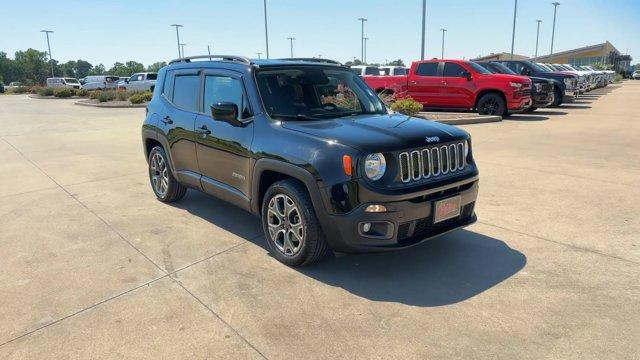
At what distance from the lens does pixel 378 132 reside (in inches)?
147

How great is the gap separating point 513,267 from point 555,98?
652 inches

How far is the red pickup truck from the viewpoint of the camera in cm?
1393

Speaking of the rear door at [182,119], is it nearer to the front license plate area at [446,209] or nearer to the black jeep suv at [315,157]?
the black jeep suv at [315,157]

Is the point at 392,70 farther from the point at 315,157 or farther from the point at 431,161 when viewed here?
the point at 315,157

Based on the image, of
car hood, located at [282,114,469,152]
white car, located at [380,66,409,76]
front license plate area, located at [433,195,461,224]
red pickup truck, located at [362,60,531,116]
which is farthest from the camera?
white car, located at [380,66,409,76]

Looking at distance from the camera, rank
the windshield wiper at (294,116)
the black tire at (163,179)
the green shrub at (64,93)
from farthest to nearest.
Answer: the green shrub at (64,93)
the black tire at (163,179)
the windshield wiper at (294,116)

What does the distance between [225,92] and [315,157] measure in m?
1.61

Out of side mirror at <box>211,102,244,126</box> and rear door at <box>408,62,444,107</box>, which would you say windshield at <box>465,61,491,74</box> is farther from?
side mirror at <box>211,102,244,126</box>

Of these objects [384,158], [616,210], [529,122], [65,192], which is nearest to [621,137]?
[529,122]

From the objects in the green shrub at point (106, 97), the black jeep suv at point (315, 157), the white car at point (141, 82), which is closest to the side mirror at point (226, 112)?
the black jeep suv at point (315, 157)

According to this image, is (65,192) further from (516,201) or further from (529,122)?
(529,122)

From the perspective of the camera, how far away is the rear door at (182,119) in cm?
508

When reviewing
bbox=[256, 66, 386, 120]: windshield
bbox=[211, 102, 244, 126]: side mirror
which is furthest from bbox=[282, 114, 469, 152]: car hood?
bbox=[211, 102, 244, 126]: side mirror

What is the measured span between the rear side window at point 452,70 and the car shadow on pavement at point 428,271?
35.9ft
